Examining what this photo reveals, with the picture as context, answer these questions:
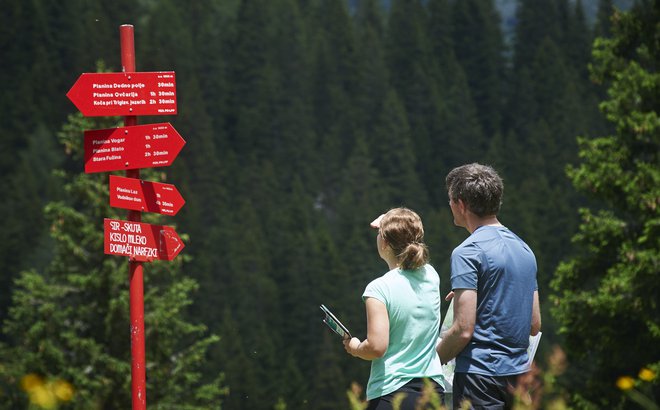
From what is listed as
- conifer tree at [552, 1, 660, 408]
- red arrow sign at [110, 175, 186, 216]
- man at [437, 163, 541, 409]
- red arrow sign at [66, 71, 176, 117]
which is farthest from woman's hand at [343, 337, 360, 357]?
conifer tree at [552, 1, 660, 408]

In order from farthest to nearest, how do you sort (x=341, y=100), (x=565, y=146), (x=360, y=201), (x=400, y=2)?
(x=400, y=2), (x=341, y=100), (x=565, y=146), (x=360, y=201)

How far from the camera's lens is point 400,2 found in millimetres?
131875

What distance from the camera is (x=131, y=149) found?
21.5 ft

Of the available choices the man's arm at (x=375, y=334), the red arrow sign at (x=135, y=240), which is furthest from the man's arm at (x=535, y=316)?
the red arrow sign at (x=135, y=240)

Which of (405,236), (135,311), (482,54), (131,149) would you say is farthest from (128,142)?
(482,54)

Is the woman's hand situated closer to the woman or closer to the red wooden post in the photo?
the woman

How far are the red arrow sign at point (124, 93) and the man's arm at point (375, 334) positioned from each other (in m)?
2.35

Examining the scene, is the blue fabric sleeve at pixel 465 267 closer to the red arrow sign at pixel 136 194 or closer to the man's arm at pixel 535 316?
the man's arm at pixel 535 316

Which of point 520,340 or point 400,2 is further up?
point 400,2

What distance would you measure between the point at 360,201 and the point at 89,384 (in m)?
79.4

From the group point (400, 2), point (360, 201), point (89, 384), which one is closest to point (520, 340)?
point (89, 384)

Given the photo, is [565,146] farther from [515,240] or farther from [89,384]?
[515,240]

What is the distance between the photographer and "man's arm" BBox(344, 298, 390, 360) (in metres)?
4.62

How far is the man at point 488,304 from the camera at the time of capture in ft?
15.1
